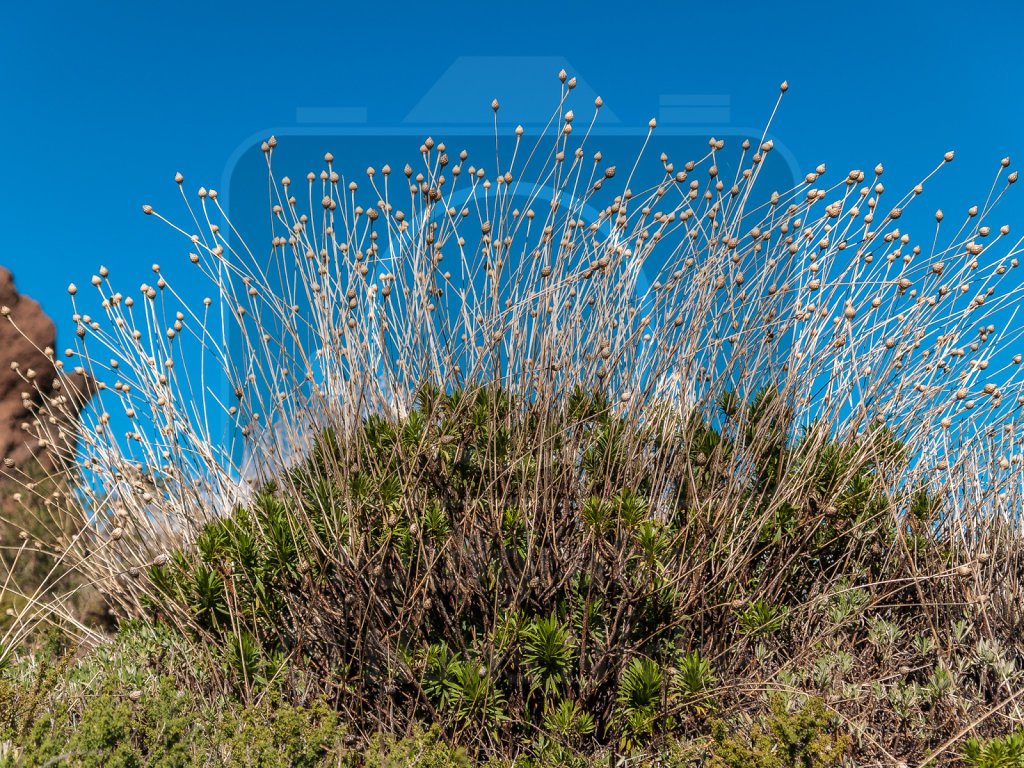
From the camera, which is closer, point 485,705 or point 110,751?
point 110,751

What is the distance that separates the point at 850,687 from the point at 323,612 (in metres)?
1.97

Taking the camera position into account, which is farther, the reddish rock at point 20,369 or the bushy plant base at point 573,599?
the reddish rock at point 20,369

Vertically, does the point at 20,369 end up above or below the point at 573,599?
above

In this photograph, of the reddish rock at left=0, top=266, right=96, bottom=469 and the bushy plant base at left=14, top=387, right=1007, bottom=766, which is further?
the reddish rock at left=0, top=266, right=96, bottom=469

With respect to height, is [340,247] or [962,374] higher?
[340,247]

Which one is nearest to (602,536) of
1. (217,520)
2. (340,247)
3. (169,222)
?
(340,247)

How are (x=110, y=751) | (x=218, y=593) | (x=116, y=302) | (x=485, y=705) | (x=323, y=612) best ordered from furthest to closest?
(x=116, y=302)
(x=218, y=593)
(x=323, y=612)
(x=485, y=705)
(x=110, y=751)

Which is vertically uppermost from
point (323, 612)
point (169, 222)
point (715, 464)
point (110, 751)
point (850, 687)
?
point (169, 222)

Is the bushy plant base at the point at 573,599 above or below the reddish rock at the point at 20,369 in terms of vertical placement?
below

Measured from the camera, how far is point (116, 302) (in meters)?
3.62

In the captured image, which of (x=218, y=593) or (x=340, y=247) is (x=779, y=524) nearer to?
(x=340, y=247)

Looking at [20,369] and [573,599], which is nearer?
[573,599]

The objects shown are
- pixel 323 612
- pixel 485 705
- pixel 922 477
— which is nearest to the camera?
pixel 485 705

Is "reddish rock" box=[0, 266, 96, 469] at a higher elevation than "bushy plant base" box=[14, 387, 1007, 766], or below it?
higher
